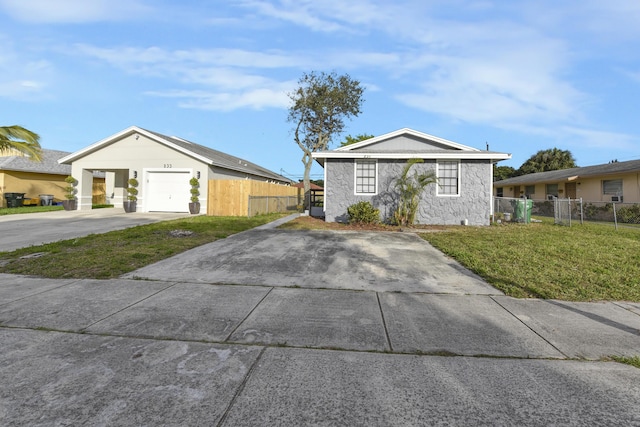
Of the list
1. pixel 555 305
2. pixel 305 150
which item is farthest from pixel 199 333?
pixel 305 150

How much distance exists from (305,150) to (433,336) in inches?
1267

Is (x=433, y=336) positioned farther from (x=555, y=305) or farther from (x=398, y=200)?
(x=398, y=200)

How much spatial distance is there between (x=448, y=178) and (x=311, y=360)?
12.7 meters

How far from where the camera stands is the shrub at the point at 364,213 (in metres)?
13.1

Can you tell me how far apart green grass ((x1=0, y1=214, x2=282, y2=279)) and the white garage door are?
791 centimetres

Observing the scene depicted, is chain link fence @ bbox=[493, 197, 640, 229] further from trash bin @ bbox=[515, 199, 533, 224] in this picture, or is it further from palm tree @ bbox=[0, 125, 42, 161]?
palm tree @ bbox=[0, 125, 42, 161]

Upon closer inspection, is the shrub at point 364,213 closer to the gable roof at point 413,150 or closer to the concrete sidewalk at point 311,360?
the gable roof at point 413,150

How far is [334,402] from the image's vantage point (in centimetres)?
226

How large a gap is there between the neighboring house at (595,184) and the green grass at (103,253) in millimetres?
22424

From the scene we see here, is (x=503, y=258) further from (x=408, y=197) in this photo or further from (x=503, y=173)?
(x=503, y=173)

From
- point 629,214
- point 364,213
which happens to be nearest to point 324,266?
point 364,213

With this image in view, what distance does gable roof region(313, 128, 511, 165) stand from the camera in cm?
1340

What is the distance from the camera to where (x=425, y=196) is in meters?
13.9

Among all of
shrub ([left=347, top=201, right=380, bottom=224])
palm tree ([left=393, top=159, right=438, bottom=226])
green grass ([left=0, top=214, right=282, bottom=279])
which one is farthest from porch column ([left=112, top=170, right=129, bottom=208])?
palm tree ([left=393, top=159, right=438, bottom=226])
